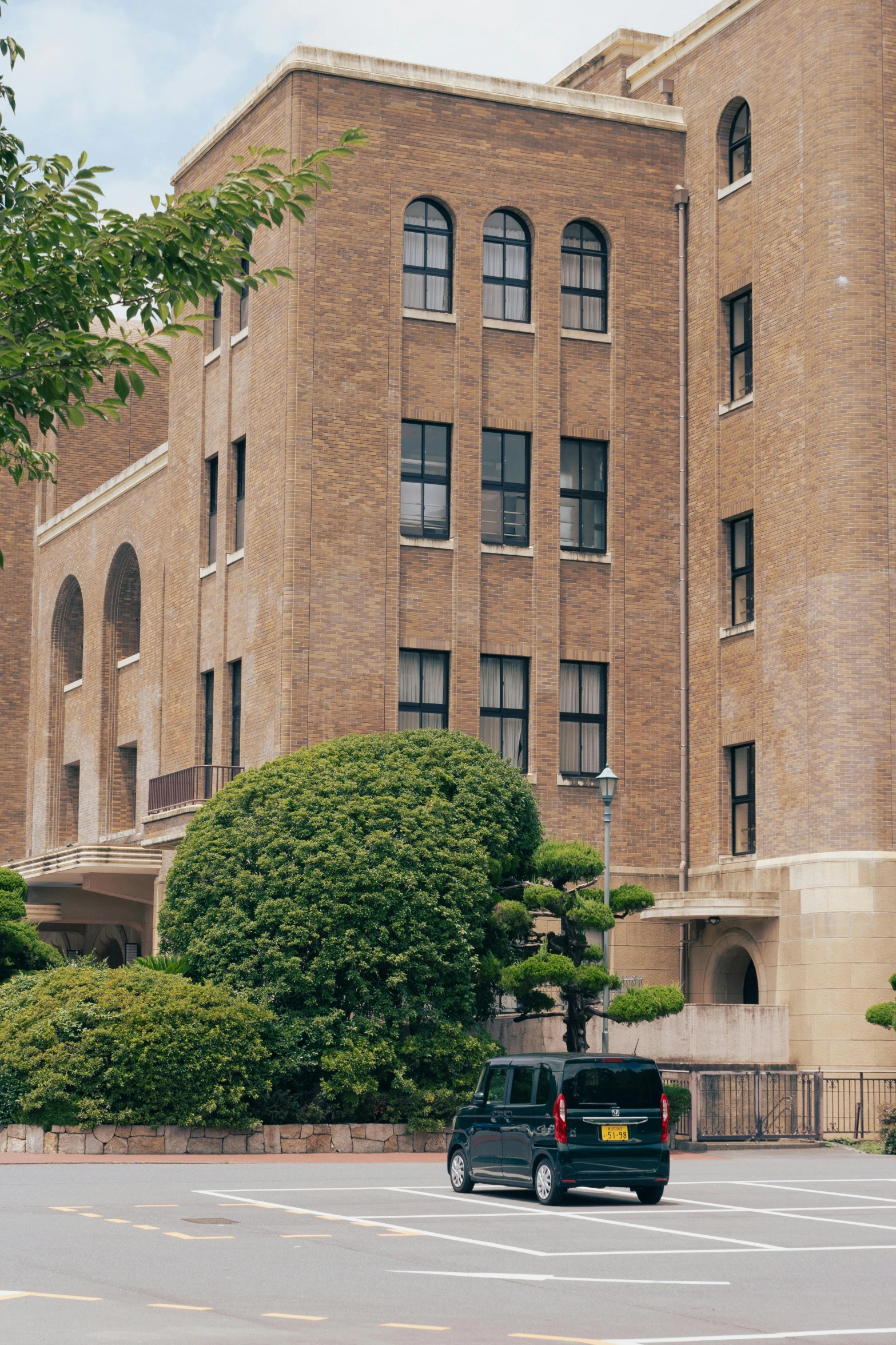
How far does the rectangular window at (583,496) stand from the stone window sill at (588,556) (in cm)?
16

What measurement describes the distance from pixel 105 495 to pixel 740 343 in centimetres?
1821

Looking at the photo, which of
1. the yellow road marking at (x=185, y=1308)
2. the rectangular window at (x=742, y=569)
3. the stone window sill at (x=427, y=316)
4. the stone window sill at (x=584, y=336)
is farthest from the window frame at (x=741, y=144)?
the yellow road marking at (x=185, y=1308)

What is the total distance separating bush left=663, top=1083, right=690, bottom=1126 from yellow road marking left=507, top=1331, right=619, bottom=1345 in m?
19.0

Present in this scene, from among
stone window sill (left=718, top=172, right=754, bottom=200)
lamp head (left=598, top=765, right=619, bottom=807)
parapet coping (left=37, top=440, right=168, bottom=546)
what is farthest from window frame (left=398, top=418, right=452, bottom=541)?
parapet coping (left=37, top=440, right=168, bottom=546)

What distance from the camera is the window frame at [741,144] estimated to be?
38.4 metres

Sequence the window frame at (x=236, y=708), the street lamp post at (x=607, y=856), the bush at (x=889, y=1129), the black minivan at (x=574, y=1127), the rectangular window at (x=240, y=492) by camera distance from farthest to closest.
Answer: the rectangular window at (x=240, y=492)
the window frame at (x=236, y=708)
the bush at (x=889, y=1129)
the street lamp post at (x=607, y=856)
the black minivan at (x=574, y=1127)

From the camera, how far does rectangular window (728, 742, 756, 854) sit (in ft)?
122

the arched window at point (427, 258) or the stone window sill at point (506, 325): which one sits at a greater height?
the arched window at point (427, 258)

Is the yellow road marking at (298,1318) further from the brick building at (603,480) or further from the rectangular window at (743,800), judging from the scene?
the rectangular window at (743,800)

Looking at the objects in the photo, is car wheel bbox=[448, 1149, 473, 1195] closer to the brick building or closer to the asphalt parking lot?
the asphalt parking lot

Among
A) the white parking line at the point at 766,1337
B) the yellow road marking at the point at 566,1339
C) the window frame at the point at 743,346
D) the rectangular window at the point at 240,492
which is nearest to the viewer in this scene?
the yellow road marking at the point at 566,1339

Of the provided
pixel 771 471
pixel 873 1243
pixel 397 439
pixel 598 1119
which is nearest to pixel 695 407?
pixel 771 471

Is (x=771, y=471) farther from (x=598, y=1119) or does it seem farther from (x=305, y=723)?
(x=598, y=1119)

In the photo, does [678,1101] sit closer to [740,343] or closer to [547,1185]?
[547,1185]
